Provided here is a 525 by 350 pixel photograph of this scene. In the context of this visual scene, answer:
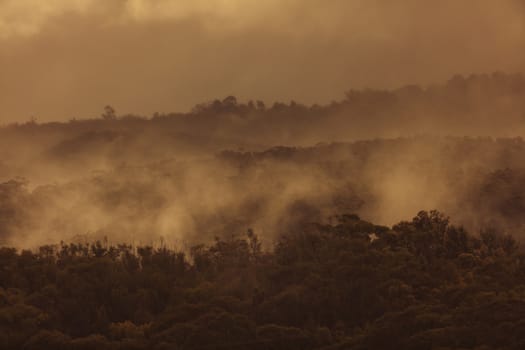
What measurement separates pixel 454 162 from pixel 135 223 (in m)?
30.2

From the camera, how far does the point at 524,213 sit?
254 feet

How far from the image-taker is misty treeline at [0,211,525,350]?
167 feet

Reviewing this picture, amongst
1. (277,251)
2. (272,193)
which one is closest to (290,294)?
(277,251)

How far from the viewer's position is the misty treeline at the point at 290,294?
50938 millimetres

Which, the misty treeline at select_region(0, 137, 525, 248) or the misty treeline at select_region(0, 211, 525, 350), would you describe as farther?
Result: the misty treeline at select_region(0, 137, 525, 248)

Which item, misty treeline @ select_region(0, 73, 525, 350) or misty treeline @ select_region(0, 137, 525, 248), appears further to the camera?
misty treeline @ select_region(0, 137, 525, 248)

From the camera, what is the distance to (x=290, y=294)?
56719mm

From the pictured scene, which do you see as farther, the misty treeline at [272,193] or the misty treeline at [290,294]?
the misty treeline at [272,193]

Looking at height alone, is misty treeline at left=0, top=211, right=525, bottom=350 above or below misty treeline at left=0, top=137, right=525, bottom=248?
below

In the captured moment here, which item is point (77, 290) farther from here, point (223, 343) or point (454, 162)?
point (454, 162)

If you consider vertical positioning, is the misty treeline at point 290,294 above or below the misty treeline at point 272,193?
below

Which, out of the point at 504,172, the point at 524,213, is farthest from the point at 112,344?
the point at 504,172

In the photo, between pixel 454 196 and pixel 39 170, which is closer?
pixel 454 196

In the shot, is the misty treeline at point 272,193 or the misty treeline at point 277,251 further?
the misty treeline at point 272,193
